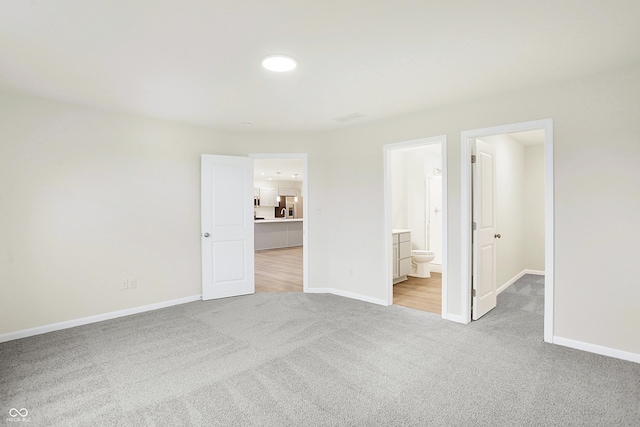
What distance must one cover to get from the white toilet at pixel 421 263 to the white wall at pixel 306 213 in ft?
5.66

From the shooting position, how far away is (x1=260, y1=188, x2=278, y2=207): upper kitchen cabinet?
42.9ft

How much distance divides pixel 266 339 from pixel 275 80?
7.96 ft

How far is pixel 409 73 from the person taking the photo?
2824 millimetres

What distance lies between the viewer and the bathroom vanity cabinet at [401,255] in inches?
213

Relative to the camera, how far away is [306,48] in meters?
2.39

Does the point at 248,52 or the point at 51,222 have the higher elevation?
the point at 248,52

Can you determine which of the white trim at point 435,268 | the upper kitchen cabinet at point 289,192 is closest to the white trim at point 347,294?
the white trim at point 435,268

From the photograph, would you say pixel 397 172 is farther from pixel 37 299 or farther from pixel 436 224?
pixel 37 299

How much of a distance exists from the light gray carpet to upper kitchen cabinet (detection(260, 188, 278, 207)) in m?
9.40

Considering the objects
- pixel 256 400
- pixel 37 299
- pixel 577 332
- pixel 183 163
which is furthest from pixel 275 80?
pixel 577 332

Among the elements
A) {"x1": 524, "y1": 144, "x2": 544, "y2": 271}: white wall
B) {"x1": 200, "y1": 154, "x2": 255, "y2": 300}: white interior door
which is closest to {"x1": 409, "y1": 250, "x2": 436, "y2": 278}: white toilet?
{"x1": 524, "y1": 144, "x2": 544, "y2": 271}: white wall

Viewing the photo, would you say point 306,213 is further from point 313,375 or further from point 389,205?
point 313,375

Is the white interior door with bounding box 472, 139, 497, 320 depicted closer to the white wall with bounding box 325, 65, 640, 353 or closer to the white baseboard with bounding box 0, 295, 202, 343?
the white wall with bounding box 325, 65, 640, 353

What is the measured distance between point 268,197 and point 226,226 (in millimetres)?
8518
